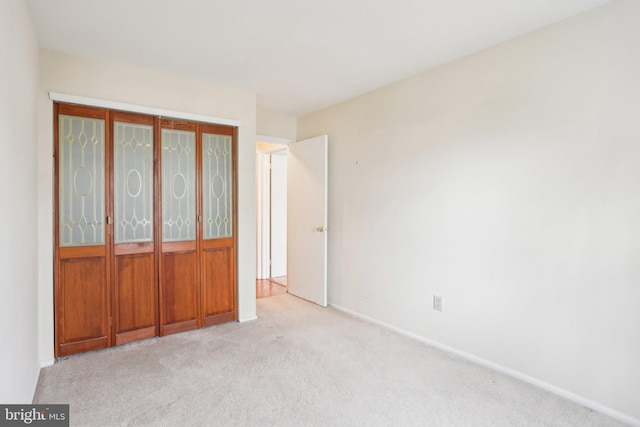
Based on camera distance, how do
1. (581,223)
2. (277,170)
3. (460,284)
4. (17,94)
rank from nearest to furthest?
(17,94), (581,223), (460,284), (277,170)

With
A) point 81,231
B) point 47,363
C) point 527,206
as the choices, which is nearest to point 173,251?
point 81,231

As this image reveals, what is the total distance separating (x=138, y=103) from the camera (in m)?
3.05

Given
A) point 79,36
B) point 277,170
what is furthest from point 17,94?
point 277,170

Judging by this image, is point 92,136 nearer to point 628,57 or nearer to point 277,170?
point 277,170

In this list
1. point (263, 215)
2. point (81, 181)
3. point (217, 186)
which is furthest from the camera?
point (263, 215)

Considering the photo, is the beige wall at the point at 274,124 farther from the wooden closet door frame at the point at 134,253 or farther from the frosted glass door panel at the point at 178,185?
the wooden closet door frame at the point at 134,253

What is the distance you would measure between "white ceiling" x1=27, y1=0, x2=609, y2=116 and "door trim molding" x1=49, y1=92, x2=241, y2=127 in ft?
1.21

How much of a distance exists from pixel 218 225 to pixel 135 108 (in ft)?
4.33

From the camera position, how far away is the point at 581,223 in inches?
85.7

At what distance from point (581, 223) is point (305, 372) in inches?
85.1

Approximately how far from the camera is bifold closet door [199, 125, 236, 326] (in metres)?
3.44

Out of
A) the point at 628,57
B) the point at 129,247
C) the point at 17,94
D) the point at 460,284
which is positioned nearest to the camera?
the point at 17,94

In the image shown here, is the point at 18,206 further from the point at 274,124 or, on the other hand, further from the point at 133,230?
the point at 274,124

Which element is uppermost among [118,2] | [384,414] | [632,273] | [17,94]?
[118,2]
